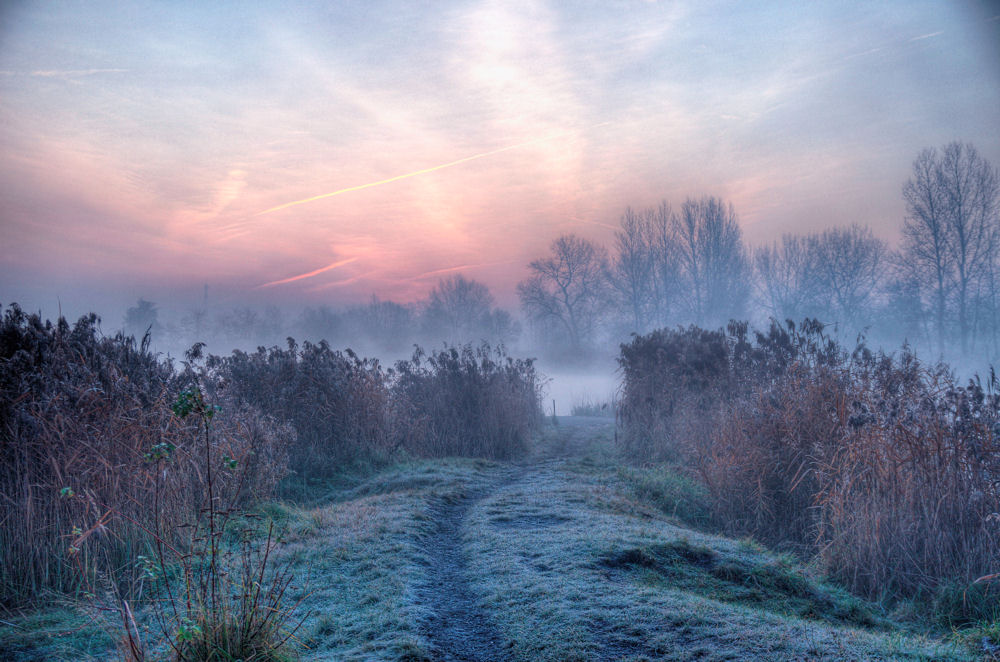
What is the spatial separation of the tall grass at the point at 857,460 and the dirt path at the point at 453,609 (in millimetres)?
4163

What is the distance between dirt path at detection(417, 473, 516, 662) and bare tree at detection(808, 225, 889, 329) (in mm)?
45309

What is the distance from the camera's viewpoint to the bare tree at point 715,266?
4894 cm

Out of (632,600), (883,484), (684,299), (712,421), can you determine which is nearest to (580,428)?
(712,421)

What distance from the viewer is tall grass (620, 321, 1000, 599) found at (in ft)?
19.4

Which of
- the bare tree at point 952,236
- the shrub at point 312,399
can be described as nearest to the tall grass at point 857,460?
the shrub at point 312,399

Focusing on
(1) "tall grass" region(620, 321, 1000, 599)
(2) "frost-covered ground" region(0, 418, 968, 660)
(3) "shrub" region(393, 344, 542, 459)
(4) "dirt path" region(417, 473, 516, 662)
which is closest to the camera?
(2) "frost-covered ground" region(0, 418, 968, 660)

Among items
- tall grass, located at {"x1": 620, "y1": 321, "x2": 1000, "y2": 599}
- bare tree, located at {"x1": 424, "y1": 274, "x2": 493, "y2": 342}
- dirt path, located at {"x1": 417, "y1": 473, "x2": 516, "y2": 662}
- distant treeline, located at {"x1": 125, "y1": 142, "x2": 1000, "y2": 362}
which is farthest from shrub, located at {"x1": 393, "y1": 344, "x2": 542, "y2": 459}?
bare tree, located at {"x1": 424, "y1": 274, "x2": 493, "y2": 342}

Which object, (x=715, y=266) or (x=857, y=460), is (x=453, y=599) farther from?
(x=715, y=266)

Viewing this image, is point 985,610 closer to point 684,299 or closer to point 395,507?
point 395,507

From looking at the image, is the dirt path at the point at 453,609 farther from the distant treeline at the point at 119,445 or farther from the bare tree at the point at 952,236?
the bare tree at the point at 952,236

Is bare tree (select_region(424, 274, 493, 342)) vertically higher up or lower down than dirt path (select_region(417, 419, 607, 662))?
higher up

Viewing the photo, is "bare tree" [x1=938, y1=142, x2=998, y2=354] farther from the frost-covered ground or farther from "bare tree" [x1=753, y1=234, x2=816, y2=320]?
the frost-covered ground

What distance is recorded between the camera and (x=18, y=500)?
5617mm

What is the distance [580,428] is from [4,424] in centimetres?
1709
